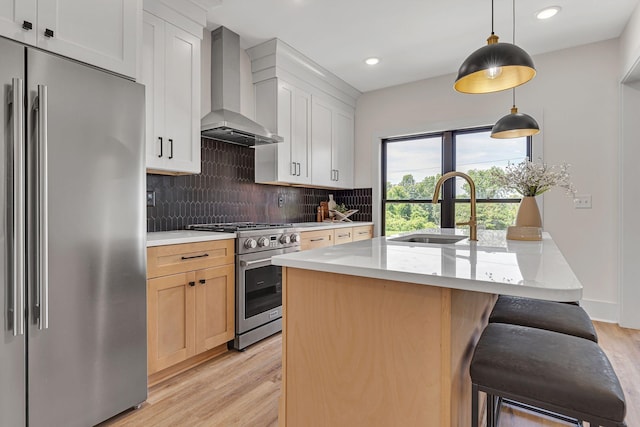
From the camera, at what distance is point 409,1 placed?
2.58 m

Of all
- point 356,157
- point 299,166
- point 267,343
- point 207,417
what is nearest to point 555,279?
point 207,417

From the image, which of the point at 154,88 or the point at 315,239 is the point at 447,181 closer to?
the point at 315,239

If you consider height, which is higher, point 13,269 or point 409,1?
point 409,1

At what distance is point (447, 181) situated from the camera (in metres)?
4.08

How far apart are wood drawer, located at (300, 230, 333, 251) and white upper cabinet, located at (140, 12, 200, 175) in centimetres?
115

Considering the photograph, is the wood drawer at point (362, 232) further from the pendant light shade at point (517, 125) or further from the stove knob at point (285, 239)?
the pendant light shade at point (517, 125)

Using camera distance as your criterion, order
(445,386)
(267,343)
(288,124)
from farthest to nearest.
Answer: (288,124) < (267,343) < (445,386)

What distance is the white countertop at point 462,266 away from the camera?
0.88 metres

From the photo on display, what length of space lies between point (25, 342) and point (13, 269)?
1.03ft

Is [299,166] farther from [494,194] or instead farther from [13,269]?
[13,269]

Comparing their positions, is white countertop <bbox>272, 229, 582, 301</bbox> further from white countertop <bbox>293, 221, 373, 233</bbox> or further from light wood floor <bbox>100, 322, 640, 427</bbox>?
white countertop <bbox>293, 221, 373, 233</bbox>

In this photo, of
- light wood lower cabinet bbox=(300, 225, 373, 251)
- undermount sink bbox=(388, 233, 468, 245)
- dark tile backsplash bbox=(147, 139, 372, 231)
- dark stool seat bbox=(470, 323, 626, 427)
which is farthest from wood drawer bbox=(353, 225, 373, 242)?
dark stool seat bbox=(470, 323, 626, 427)

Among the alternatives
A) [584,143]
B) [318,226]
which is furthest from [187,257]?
[584,143]

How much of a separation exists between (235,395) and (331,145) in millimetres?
3016
